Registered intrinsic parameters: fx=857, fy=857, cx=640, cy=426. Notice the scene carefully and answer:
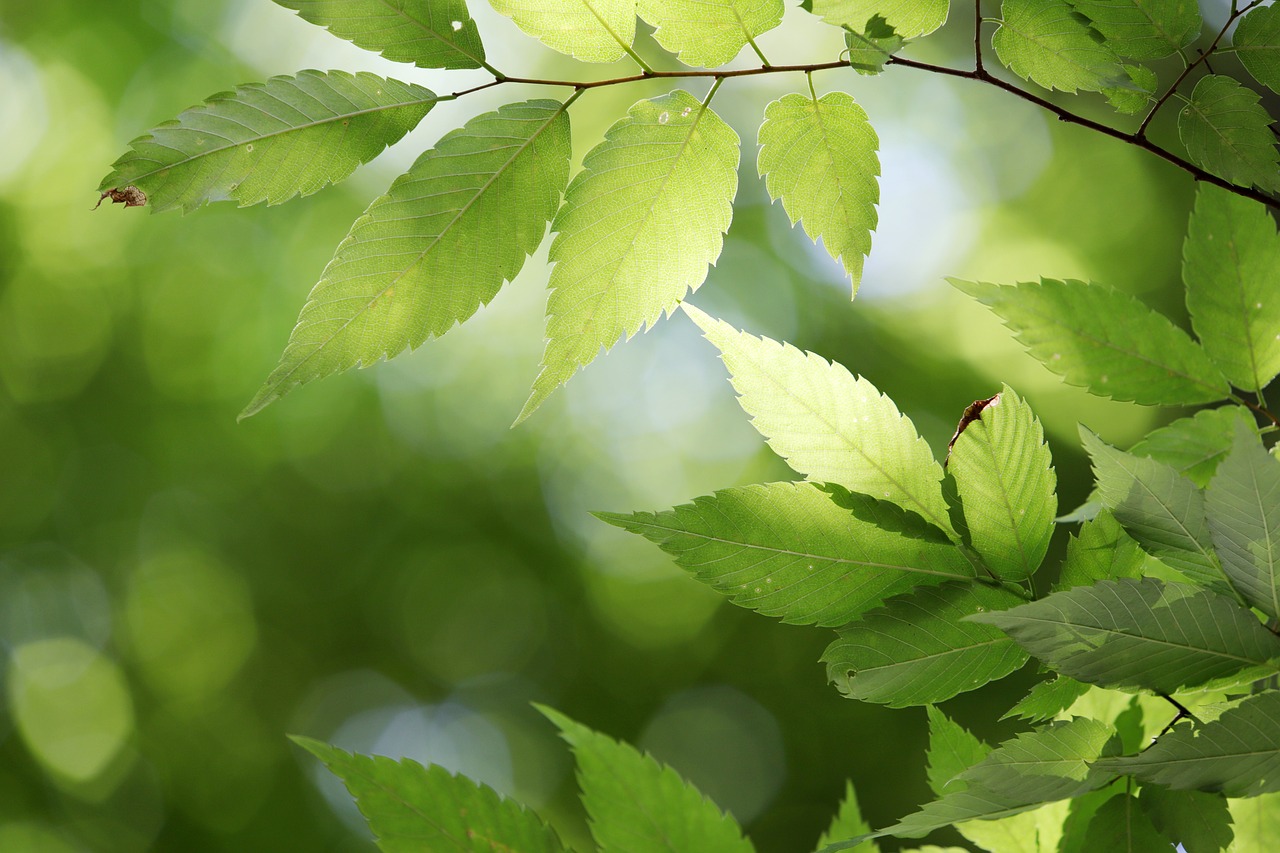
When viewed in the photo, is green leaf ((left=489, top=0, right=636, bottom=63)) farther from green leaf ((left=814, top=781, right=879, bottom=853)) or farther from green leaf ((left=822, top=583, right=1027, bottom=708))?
green leaf ((left=814, top=781, right=879, bottom=853))

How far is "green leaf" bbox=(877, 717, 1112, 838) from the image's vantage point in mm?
267

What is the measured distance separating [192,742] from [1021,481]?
5071 mm

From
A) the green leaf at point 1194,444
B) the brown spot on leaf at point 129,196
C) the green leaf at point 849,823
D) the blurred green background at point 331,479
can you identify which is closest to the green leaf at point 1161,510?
the green leaf at point 1194,444

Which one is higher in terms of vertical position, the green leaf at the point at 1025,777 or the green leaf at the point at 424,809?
the green leaf at the point at 1025,777

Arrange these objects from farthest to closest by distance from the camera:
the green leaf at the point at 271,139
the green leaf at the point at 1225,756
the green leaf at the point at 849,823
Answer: the green leaf at the point at 849,823, the green leaf at the point at 271,139, the green leaf at the point at 1225,756

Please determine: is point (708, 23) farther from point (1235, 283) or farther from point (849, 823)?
point (849, 823)

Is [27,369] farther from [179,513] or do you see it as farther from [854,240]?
[854,240]

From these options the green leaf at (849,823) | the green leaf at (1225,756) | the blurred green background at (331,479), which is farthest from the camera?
the blurred green background at (331,479)

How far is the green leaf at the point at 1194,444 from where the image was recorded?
416 mm

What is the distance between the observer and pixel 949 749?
0.43 meters

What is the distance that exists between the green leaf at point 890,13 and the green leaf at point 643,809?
0.32 metres

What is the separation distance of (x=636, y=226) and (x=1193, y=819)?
31 cm

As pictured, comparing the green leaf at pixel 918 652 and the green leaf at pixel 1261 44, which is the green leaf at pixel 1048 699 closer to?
the green leaf at pixel 918 652

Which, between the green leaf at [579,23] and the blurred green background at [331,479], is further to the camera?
the blurred green background at [331,479]
